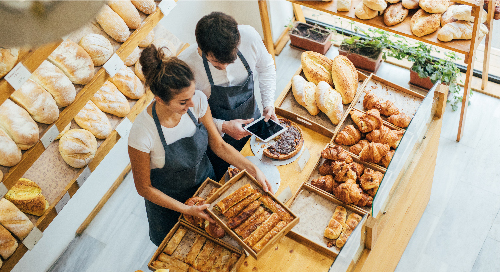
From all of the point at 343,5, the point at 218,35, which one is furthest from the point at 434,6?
the point at 218,35

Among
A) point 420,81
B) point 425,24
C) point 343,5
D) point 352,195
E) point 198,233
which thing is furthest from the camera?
point 420,81

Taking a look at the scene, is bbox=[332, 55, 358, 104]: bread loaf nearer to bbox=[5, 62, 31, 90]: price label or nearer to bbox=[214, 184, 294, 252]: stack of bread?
bbox=[214, 184, 294, 252]: stack of bread

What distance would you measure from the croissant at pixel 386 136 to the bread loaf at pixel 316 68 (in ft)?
2.03

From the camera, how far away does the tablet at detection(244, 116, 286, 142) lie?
239cm

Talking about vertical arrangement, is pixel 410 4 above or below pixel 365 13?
above

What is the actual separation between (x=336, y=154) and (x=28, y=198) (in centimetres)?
188

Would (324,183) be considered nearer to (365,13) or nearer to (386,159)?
(386,159)

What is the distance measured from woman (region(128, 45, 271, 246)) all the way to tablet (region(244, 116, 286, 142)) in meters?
0.18

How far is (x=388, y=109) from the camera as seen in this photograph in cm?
263

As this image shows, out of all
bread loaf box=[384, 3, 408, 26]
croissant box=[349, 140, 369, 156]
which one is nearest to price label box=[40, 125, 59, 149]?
croissant box=[349, 140, 369, 156]

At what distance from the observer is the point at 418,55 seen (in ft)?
12.1

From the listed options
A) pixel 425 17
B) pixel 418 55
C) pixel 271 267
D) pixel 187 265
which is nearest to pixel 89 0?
pixel 187 265

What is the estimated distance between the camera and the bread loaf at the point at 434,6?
3.06m

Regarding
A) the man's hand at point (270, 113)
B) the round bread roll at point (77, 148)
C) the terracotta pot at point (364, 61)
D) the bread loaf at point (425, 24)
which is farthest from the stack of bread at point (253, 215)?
the terracotta pot at point (364, 61)
